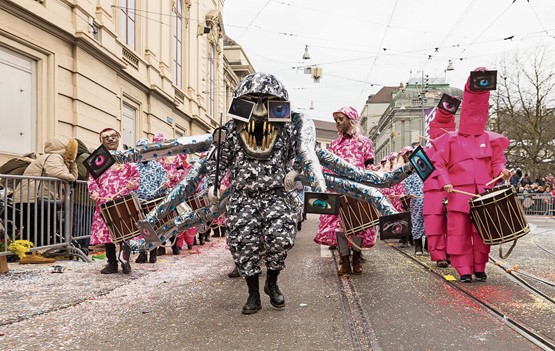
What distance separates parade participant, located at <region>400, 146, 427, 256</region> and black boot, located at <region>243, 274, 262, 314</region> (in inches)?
190

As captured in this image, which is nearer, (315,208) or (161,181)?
(315,208)

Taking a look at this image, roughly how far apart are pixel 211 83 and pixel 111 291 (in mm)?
28651

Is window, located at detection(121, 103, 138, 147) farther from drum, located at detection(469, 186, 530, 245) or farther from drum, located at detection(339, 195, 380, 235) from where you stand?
drum, located at detection(469, 186, 530, 245)

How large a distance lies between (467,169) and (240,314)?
3.18 m

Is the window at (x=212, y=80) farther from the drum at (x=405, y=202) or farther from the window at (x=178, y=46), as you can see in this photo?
the drum at (x=405, y=202)

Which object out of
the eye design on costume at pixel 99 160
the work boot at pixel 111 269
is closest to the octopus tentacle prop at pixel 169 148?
the eye design on costume at pixel 99 160

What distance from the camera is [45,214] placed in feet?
24.6

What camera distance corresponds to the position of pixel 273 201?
435cm

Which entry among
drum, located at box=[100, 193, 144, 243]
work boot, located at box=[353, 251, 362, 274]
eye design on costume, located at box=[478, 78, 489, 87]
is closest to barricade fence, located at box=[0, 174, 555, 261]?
drum, located at box=[100, 193, 144, 243]

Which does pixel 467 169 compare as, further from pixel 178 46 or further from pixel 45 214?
pixel 178 46

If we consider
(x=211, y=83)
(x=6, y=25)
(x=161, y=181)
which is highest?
(x=211, y=83)

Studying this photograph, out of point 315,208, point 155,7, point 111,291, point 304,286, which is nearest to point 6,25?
point 111,291

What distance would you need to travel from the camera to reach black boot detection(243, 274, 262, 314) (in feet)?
14.1

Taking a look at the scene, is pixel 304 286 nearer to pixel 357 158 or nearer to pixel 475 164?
pixel 357 158
